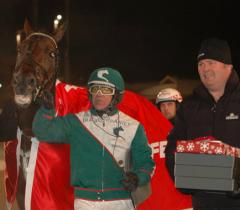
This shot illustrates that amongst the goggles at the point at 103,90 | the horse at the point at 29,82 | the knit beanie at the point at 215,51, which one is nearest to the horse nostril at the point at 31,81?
the horse at the point at 29,82

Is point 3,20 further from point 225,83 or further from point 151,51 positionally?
point 225,83

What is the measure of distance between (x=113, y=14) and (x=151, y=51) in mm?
4504

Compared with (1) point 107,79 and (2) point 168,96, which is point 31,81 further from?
(2) point 168,96

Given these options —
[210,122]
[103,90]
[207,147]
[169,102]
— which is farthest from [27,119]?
[169,102]

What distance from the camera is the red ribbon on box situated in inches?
110

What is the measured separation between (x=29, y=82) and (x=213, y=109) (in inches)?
51.5

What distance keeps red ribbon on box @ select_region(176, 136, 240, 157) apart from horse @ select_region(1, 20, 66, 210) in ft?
4.01

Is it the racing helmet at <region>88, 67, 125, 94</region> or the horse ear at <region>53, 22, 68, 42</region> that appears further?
the horse ear at <region>53, 22, 68, 42</region>

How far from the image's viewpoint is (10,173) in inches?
161

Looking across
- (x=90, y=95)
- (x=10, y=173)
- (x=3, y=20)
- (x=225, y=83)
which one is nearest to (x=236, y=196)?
(x=225, y=83)

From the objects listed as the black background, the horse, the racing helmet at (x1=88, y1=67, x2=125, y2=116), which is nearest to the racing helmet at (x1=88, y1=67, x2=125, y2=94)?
the racing helmet at (x1=88, y1=67, x2=125, y2=116)

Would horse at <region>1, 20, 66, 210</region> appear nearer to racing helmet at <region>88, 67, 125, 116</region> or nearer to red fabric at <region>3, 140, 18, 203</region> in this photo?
red fabric at <region>3, 140, 18, 203</region>

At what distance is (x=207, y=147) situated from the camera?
2.83 m

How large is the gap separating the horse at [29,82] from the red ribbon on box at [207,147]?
122 cm
